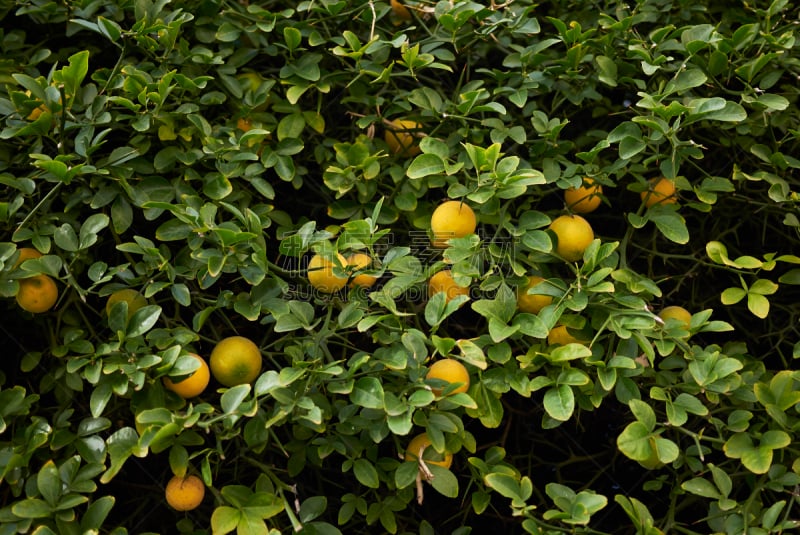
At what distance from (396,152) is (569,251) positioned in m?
0.36

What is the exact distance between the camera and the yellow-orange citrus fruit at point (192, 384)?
3.46ft

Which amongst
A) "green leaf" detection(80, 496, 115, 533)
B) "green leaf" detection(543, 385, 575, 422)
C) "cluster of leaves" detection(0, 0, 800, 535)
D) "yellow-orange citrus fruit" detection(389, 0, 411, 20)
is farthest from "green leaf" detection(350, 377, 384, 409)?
"yellow-orange citrus fruit" detection(389, 0, 411, 20)

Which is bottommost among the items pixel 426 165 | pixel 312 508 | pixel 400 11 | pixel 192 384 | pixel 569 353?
pixel 312 508

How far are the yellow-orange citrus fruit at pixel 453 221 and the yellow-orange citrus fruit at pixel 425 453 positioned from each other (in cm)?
31

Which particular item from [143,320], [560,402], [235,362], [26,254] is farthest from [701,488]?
[26,254]

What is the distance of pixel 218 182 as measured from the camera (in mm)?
1156

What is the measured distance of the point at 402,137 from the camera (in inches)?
52.9

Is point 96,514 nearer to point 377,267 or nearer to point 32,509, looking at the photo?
point 32,509

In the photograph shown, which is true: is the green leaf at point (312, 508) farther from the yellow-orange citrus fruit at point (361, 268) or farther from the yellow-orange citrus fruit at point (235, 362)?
the yellow-orange citrus fruit at point (361, 268)

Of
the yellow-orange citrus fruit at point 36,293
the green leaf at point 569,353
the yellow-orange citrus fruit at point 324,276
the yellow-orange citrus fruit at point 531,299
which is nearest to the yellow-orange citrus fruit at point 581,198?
the yellow-orange citrus fruit at point 531,299

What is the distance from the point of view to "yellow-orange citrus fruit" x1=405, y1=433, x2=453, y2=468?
1080mm

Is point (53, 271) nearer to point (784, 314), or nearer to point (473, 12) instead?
point (473, 12)

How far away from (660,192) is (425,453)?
617 millimetres

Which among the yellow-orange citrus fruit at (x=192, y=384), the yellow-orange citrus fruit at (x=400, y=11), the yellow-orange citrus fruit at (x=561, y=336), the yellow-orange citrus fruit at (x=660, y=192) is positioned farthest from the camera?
the yellow-orange citrus fruit at (x=400, y=11)
